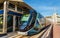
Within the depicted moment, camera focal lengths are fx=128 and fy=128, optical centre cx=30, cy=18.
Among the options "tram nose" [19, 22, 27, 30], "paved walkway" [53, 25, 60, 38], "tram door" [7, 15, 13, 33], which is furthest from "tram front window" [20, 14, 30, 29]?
"paved walkway" [53, 25, 60, 38]

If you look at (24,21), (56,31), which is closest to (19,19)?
(24,21)

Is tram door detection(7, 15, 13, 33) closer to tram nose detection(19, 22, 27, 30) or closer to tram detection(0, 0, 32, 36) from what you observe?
tram detection(0, 0, 32, 36)

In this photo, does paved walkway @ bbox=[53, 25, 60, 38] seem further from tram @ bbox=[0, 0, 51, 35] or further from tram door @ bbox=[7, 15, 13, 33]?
tram door @ bbox=[7, 15, 13, 33]

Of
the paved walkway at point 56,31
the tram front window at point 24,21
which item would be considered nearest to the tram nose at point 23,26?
the tram front window at point 24,21

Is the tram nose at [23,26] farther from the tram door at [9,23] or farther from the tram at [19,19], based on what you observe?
the tram door at [9,23]

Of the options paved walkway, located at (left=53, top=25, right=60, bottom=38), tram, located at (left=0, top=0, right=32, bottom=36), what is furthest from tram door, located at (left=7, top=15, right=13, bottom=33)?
paved walkway, located at (left=53, top=25, right=60, bottom=38)

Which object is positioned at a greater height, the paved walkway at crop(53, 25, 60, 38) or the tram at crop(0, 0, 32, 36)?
the tram at crop(0, 0, 32, 36)

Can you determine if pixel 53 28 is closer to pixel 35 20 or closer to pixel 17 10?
pixel 35 20

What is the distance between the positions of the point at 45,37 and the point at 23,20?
1.00 ft

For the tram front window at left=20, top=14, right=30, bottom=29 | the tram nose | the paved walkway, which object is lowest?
the paved walkway

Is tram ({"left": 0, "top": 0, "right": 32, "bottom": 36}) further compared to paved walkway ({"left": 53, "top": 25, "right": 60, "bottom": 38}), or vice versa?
paved walkway ({"left": 53, "top": 25, "right": 60, "bottom": 38})

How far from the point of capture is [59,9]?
4.34ft

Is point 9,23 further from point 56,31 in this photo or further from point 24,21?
point 56,31

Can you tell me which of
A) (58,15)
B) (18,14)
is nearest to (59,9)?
(58,15)
